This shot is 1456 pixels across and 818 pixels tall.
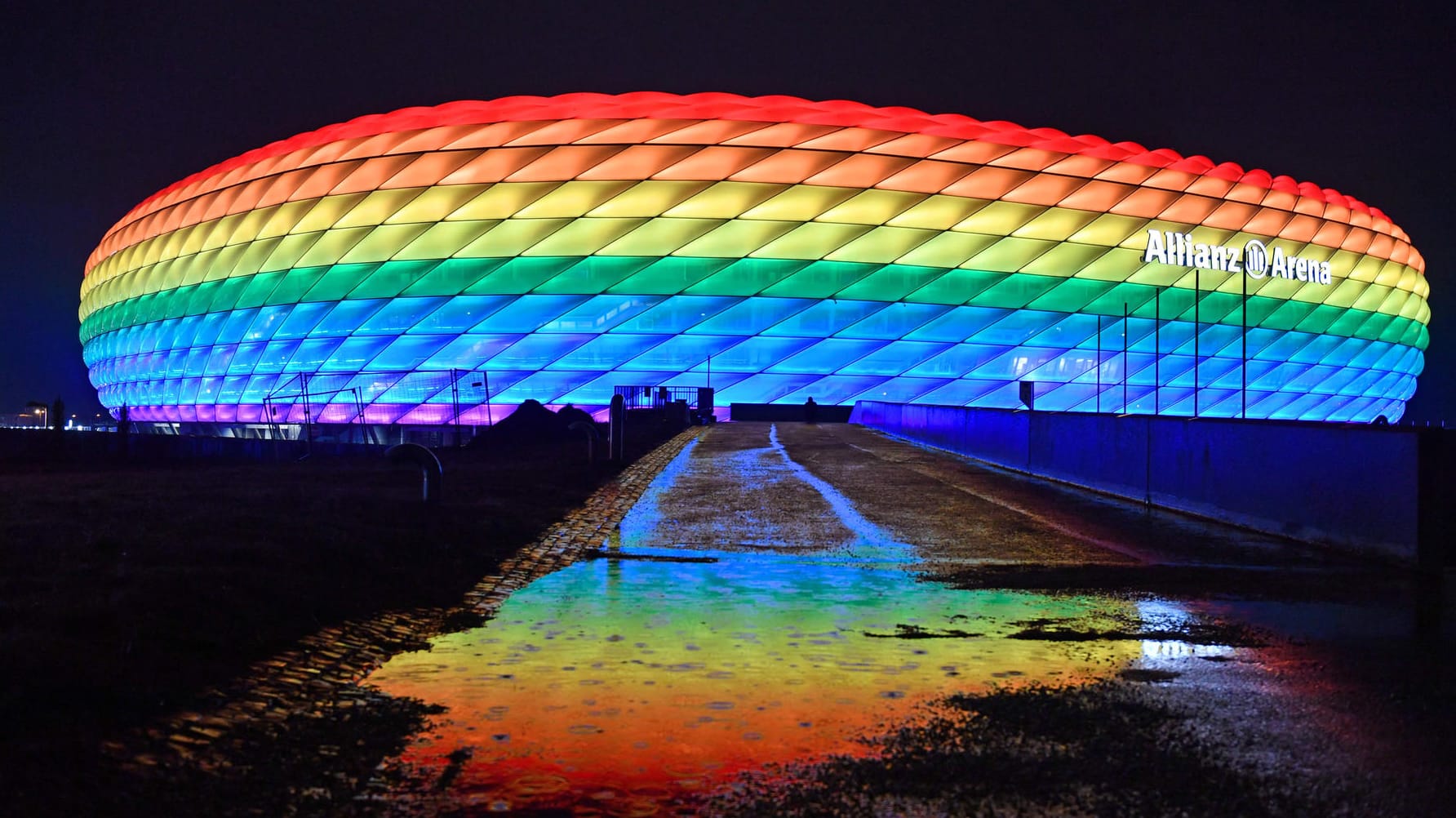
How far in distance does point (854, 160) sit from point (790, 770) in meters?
41.0

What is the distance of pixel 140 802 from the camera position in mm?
3322

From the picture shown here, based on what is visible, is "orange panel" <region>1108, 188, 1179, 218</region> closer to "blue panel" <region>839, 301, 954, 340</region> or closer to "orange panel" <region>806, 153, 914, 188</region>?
"blue panel" <region>839, 301, 954, 340</region>

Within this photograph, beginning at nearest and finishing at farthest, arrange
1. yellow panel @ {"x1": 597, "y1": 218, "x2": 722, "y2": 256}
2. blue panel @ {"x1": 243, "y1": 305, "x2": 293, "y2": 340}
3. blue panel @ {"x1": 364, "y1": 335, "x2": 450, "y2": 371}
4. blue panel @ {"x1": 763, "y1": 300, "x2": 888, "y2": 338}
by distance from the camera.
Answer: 1. yellow panel @ {"x1": 597, "y1": 218, "x2": 722, "y2": 256}
2. blue panel @ {"x1": 763, "y1": 300, "x2": 888, "y2": 338}
3. blue panel @ {"x1": 364, "y1": 335, "x2": 450, "y2": 371}
4. blue panel @ {"x1": 243, "y1": 305, "x2": 293, "y2": 340}

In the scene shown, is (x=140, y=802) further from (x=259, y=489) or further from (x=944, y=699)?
(x=259, y=489)

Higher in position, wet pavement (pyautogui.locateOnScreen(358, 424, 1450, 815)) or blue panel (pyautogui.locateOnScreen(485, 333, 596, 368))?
blue panel (pyautogui.locateOnScreen(485, 333, 596, 368))

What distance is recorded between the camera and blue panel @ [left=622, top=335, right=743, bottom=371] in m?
45.3

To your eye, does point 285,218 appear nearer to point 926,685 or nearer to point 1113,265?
point 1113,265

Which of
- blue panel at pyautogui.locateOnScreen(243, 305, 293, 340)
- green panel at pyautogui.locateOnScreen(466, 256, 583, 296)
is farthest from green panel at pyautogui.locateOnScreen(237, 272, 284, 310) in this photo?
green panel at pyautogui.locateOnScreen(466, 256, 583, 296)

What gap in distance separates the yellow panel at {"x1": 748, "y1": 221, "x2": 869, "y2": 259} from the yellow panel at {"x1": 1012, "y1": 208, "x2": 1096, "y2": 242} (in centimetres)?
629

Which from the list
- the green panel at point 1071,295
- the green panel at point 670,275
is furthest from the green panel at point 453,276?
the green panel at point 1071,295

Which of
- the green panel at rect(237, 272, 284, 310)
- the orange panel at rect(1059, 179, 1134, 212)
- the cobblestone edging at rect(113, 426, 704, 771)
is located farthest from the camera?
the green panel at rect(237, 272, 284, 310)

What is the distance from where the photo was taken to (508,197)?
43156 mm

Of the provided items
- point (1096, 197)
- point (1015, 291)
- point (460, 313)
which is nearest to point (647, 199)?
point (460, 313)

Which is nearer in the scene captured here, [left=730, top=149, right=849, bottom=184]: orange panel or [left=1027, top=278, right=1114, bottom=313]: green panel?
[left=730, top=149, right=849, bottom=184]: orange panel
